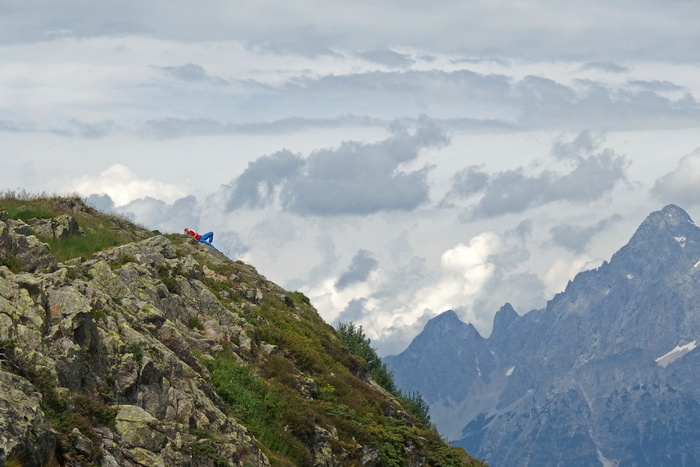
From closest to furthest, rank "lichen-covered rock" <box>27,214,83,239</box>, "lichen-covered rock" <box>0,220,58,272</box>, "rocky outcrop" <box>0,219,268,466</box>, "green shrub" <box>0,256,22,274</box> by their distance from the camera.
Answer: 1. "rocky outcrop" <box>0,219,268,466</box>
2. "green shrub" <box>0,256,22,274</box>
3. "lichen-covered rock" <box>0,220,58,272</box>
4. "lichen-covered rock" <box>27,214,83,239</box>

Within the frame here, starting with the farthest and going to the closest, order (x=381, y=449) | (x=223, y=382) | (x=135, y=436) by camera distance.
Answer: (x=381, y=449) < (x=223, y=382) < (x=135, y=436)

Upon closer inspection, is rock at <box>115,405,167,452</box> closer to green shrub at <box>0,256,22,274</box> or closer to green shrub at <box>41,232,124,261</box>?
green shrub at <box>0,256,22,274</box>

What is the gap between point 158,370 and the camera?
83.0 feet

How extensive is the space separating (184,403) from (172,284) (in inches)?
495

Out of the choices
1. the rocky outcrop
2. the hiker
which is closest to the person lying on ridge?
the hiker

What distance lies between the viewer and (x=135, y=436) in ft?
71.1

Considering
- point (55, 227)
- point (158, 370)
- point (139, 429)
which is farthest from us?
point (55, 227)

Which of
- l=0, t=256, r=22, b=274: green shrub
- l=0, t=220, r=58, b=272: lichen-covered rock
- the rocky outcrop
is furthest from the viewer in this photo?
l=0, t=220, r=58, b=272: lichen-covered rock

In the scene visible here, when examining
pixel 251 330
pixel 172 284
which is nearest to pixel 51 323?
pixel 172 284

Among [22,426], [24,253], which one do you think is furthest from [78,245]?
[22,426]

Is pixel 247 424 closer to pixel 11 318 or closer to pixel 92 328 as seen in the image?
pixel 92 328

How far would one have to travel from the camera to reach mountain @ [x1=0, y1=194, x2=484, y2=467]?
68.3 ft

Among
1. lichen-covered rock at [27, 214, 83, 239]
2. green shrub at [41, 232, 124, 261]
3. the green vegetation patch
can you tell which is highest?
→ lichen-covered rock at [27, 214, 83, 239]

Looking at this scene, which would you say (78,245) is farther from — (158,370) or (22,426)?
(22,426)
